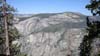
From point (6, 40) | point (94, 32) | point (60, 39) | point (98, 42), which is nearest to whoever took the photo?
point (6, 40)

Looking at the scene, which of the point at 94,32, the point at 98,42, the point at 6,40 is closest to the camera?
the point at 6,40

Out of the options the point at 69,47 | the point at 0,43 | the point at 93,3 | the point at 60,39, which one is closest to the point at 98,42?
the point at 93,3

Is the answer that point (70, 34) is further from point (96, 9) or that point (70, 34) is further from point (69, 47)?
point (96, 9)

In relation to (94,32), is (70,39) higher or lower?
lower

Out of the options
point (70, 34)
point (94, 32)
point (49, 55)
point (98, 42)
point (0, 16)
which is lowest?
point (49, 55)

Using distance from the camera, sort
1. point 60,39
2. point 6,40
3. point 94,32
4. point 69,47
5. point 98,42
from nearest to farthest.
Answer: point 6,40, point 94,32, point 98,42, point 69,47, point 60,39

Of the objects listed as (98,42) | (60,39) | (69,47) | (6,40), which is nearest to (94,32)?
(98,42)

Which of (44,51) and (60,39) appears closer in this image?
(44,51)

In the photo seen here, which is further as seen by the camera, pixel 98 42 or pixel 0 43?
pixel 98 42

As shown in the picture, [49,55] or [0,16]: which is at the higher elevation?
[0,16]

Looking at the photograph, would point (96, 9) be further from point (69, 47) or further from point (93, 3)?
point (69, 47)
